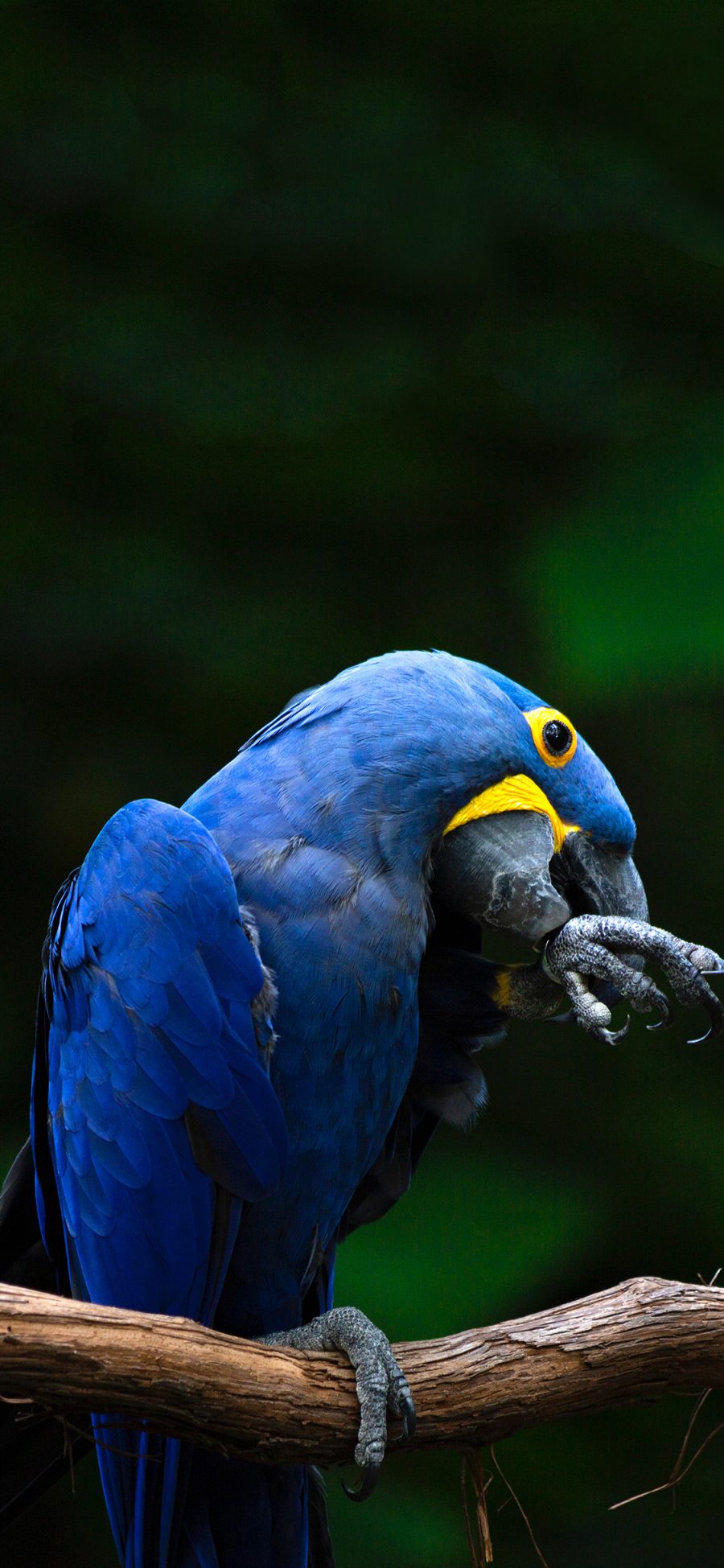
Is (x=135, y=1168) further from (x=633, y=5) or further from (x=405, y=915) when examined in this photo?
(x=633, y=5)

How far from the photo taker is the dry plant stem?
977 millimetres

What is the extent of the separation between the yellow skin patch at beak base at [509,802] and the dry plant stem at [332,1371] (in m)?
0.47

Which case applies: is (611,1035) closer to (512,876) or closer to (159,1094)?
(512,876)

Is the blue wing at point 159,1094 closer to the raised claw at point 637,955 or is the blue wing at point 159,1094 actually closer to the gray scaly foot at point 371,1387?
the gray scaly foot at point 371,1387

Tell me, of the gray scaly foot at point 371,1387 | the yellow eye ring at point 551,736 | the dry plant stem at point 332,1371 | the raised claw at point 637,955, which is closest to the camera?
the dry plant stem at point 332,1371

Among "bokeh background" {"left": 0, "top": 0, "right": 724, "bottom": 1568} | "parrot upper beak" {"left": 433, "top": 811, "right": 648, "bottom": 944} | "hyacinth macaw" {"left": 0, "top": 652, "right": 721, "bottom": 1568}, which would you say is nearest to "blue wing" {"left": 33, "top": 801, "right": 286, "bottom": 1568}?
"hyacinth macaw" {"left": 0, "top": 652, "right": 721, "bottom": 1568}

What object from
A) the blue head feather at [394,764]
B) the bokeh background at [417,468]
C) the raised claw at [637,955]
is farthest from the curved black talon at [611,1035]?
the bokeh background at [417,468]

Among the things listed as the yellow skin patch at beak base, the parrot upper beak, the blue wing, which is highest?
the yellow skin patch at beak base

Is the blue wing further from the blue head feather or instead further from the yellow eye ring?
the yellow eye ring

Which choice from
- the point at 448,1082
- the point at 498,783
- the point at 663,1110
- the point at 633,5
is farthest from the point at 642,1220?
the point at 633,5

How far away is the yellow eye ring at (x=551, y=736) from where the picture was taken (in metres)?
1.39

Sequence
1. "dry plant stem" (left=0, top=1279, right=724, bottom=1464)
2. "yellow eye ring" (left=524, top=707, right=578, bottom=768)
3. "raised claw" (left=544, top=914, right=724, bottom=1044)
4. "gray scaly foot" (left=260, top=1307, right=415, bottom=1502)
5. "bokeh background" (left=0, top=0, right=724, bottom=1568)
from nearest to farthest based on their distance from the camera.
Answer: "dry plant stem" (left=0, top=1279, right=724, bottom=1464) → "gray scaly foot" (left=260, top=1307, right=415, bottom=1502) → "raised claw" (left=544, top=914, right=724, bottom=1044) → "yellow eye ring" (left=524, top=707, right=578, bottom=768) → "bokeh background" (left=0, top=0, right=724, bottom=1568)

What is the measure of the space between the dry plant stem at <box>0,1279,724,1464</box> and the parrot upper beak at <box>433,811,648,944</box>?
0.37m

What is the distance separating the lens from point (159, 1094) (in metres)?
1.22
